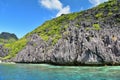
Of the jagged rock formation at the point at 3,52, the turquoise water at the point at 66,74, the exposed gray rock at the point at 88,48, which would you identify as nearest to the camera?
the turquoise water at the point at 66,74

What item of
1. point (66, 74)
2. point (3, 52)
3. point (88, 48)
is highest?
point (3, 52)

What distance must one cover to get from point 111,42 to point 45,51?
118ft

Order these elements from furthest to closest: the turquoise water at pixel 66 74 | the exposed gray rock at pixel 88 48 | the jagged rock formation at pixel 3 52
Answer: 1. the jagged rock formation at pixel 3 52
2. the exposed gray rock at pixel 88 48
3. the turquoise water at pixel 66 74

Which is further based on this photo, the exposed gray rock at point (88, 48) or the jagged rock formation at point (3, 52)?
the jagged rock formation at point (3, 52)

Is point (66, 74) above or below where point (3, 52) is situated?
below

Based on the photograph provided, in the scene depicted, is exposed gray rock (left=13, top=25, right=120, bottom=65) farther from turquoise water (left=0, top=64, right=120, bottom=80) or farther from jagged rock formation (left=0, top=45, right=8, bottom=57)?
jagged rock formation (left=0, top=45, right=8, bottom=57)

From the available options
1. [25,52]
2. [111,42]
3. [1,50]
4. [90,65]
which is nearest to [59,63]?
[90,65]

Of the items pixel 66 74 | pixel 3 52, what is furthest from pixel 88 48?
pixel 3 52

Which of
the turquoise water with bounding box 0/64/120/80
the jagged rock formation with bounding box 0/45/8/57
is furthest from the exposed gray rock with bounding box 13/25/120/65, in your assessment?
the jagged rock formation with bounding box 0/45/8/57

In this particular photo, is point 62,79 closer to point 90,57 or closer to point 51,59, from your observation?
point 90,57

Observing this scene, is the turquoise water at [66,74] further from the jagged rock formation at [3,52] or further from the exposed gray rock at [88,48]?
the jagged rock formation at [3,52]

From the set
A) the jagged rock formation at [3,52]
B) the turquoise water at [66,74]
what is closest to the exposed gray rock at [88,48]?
the turquoise water at [66,74]

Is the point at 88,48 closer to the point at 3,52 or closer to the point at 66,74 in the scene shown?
the point at 66,74

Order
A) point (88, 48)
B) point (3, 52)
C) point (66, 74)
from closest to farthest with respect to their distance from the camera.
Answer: point (66, 74) < point (88, 48) < point (3, 52)
